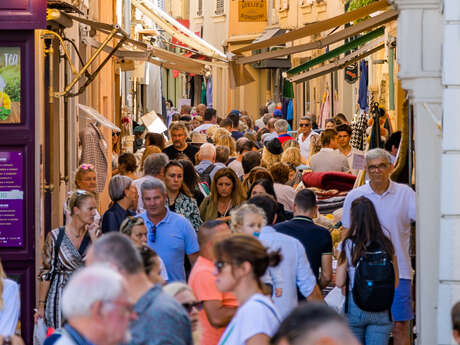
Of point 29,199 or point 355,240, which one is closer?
point 355,240

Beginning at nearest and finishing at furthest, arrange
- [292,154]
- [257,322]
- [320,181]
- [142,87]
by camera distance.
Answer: [257,322]
[320,181]
[292,154]
[142,87]

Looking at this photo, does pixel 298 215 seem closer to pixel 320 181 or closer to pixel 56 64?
pixel 320 181

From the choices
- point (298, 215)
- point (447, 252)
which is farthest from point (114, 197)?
point (447, 252)

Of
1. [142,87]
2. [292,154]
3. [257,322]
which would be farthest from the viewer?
[142,87]

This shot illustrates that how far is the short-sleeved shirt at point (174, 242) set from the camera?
32.3 feet

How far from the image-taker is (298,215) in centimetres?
969

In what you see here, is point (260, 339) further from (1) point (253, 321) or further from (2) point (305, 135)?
(2) point (305, 135)

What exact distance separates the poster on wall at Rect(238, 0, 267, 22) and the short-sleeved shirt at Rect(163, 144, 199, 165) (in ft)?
86.0

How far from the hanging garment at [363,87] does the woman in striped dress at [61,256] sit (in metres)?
14.2

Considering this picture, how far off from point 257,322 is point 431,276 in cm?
334

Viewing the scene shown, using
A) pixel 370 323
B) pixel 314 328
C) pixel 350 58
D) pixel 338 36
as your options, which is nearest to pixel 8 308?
pixel 370 323

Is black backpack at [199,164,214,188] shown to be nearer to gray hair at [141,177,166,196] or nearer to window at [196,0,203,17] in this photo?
gray hair at [141,177,166,196]

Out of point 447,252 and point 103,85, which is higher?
point 103,85

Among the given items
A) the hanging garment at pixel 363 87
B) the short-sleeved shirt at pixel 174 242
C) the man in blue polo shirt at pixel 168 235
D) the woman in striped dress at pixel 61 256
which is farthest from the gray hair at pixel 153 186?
the hanging garment at pixel 363 87
